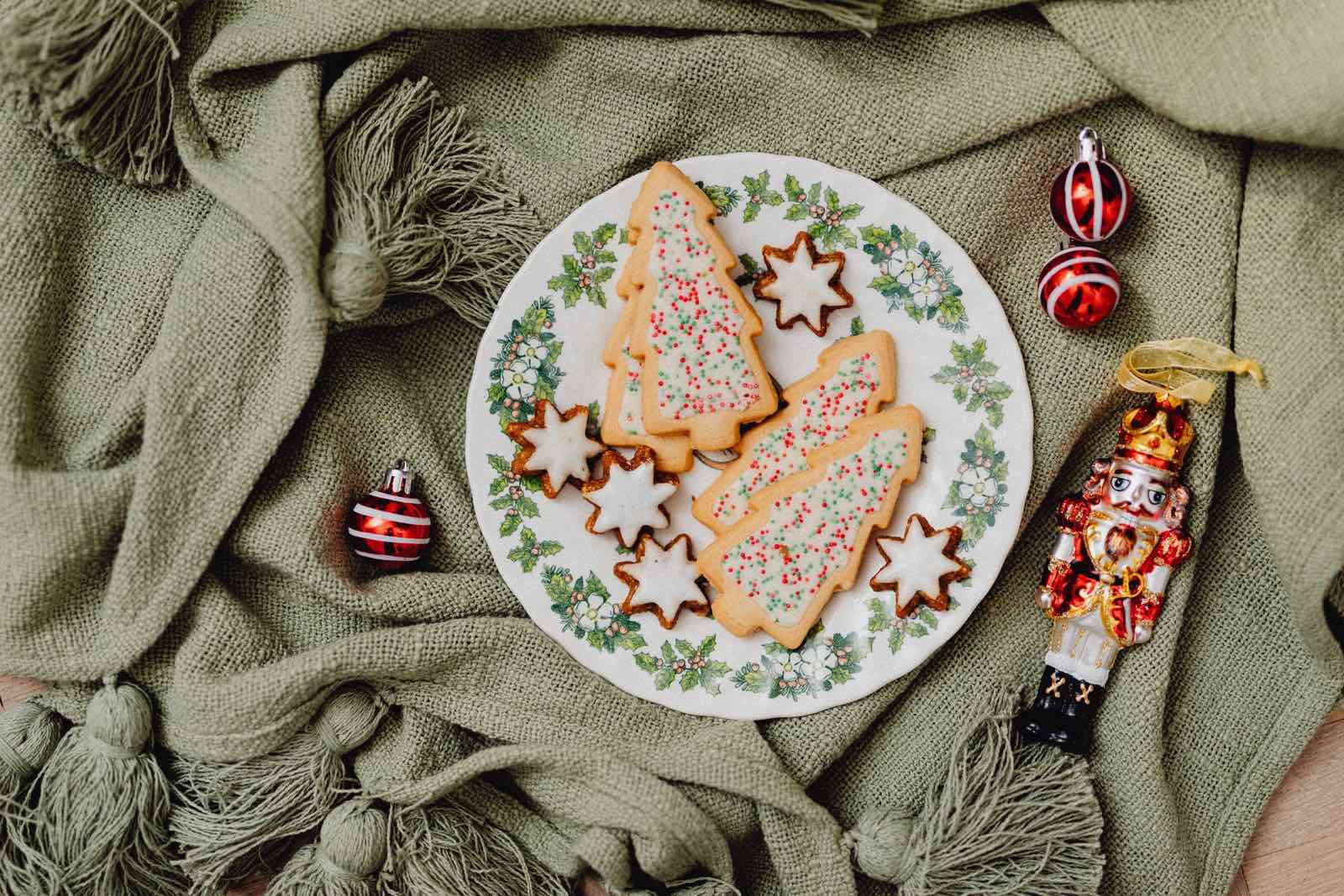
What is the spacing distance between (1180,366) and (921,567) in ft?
1.11

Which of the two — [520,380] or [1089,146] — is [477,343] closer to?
[520,380]

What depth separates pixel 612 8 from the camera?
3.61ft

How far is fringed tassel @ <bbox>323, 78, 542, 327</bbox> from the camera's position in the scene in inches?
42.6

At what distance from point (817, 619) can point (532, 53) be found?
67cm

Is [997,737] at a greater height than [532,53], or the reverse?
[532,53]

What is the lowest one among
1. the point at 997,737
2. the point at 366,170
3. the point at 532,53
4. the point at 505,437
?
the point at 997,737

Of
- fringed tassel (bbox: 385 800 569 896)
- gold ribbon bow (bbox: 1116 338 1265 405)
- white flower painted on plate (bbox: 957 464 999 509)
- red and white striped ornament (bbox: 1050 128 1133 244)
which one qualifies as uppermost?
red and white striped ornament (bbox: 1050 128 1133 244)

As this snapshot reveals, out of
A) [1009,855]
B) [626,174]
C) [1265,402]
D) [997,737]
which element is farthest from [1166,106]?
[1009,855]

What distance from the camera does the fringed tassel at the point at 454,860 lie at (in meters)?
1.14

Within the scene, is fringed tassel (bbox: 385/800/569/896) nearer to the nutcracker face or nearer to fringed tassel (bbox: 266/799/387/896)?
fringed tassel (bbox: 266/799/387/896)

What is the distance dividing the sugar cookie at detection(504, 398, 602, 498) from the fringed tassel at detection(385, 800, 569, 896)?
0.37m

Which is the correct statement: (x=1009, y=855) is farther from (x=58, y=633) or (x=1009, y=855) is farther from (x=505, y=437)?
(x=58, y=633)

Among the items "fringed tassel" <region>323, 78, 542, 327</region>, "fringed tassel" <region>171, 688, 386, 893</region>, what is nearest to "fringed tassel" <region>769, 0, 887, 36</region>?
"fringed tassel" <region>323, 78, 542, 327</region>

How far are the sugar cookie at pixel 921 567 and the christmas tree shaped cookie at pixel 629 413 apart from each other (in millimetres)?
242
